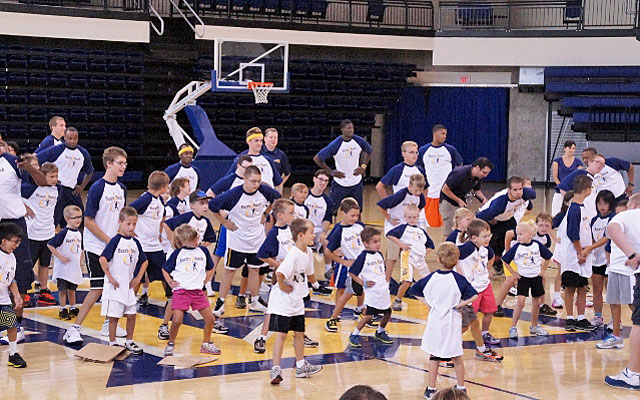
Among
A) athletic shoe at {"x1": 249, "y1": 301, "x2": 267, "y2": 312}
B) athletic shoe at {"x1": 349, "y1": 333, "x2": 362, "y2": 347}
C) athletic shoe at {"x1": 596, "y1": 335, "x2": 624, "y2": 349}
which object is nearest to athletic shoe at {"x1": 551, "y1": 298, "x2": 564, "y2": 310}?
athletic shoe at {"x1": 596, "y1": 335, "x2": 624, "y2": 349}

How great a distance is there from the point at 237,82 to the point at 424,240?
10.0 metres

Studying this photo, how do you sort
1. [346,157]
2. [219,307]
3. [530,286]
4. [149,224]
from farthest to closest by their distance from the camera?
[346,157] < [219,307] < [149,224] < [530,286]

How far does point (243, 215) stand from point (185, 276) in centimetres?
182

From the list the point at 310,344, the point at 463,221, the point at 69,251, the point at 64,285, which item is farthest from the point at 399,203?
the point at 64,285

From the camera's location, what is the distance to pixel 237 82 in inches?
755

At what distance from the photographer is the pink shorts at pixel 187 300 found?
811 centimetres

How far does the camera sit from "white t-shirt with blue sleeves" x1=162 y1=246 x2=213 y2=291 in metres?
8.12

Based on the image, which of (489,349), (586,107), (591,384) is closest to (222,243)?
(489,349)

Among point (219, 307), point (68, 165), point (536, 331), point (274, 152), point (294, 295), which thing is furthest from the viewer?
point (274, 152)

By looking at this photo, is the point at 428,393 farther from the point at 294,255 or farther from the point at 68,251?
the point at 68,251

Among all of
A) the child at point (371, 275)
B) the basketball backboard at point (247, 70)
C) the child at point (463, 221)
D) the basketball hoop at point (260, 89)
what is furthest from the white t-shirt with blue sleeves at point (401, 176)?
the basketball hoop at point (260, 89)

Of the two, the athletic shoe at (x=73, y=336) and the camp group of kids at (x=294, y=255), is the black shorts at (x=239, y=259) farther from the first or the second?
the athletic shoe at (x=73, y=336)

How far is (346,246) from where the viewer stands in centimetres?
944

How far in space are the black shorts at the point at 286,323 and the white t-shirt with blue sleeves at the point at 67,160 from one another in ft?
14.0
